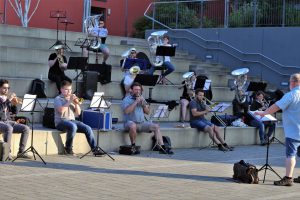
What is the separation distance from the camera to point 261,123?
60.1ft

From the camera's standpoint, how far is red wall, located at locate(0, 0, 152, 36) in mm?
30250

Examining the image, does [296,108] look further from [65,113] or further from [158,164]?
[65,113]

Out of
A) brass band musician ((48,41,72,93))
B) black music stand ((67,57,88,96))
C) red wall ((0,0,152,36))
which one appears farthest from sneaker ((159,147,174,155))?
red wall ((0,0,152,36))

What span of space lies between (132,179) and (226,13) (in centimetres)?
1828

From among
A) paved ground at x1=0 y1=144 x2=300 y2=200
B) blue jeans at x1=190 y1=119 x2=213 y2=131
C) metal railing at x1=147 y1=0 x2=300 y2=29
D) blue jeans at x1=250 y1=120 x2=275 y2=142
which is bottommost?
paved ground at x1=0 y1=144 x2=300 y2=200

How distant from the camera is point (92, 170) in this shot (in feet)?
38.8

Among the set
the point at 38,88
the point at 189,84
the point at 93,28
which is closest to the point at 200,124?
the point at 189,84

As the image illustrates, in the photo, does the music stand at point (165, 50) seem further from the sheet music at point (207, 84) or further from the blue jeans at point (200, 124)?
the blue jeans at point (200, 124)

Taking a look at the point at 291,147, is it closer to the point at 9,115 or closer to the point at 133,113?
the point at 133,113

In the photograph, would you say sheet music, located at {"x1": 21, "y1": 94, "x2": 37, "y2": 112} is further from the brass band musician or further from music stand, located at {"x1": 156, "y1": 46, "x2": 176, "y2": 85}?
music stand, located at {"x1": 156, "y1": 46, "x2": 176, "y2": 85}

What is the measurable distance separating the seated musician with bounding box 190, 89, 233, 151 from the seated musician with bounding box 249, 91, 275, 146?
220cm

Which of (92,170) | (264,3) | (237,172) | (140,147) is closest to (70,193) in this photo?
(92,170)

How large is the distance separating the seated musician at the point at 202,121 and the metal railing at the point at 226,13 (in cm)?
1131

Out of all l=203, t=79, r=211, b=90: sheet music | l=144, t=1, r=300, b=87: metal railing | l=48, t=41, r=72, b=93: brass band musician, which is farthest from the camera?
l=144, t=1, r=300, b=87: metal railing
